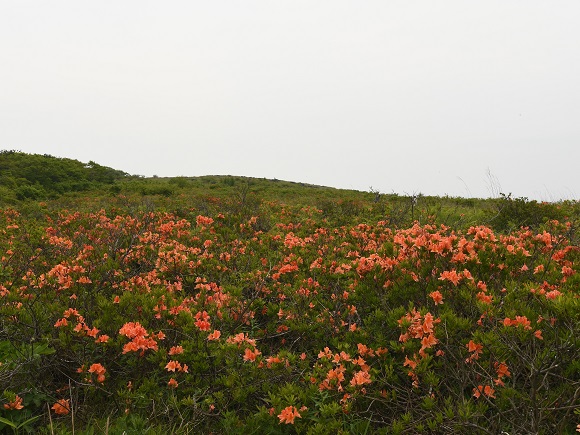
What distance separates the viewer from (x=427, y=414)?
2709mm

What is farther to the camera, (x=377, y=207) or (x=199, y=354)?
(x=377, y=207)

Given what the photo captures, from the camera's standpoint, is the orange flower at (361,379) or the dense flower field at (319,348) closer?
the dense flower field at (319,348)

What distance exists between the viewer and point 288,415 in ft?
8.74

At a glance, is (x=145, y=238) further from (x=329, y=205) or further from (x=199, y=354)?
(x=329, y=205)

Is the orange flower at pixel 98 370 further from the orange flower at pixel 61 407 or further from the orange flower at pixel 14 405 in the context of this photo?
the orange flower at pixel 14 405

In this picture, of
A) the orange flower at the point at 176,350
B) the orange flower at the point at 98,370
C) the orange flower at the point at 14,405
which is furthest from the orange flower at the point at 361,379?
the orange flower at the point at 14,405

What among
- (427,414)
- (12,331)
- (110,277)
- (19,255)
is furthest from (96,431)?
(19,255)

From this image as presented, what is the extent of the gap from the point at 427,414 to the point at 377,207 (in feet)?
30.5

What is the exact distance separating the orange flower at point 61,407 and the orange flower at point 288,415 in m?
1.67

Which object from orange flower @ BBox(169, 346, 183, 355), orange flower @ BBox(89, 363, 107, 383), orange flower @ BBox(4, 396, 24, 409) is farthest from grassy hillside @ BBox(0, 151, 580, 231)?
orange flower @ BBox(4, 396, 24, 409)

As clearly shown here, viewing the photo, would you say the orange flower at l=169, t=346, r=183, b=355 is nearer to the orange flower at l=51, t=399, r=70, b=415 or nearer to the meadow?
the meadow

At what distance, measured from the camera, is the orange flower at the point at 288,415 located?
266 cm

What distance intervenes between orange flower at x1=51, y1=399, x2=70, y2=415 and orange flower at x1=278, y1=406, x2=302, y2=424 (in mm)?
1674

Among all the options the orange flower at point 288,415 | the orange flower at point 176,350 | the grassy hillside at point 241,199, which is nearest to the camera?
the orange flower at point 288,415
